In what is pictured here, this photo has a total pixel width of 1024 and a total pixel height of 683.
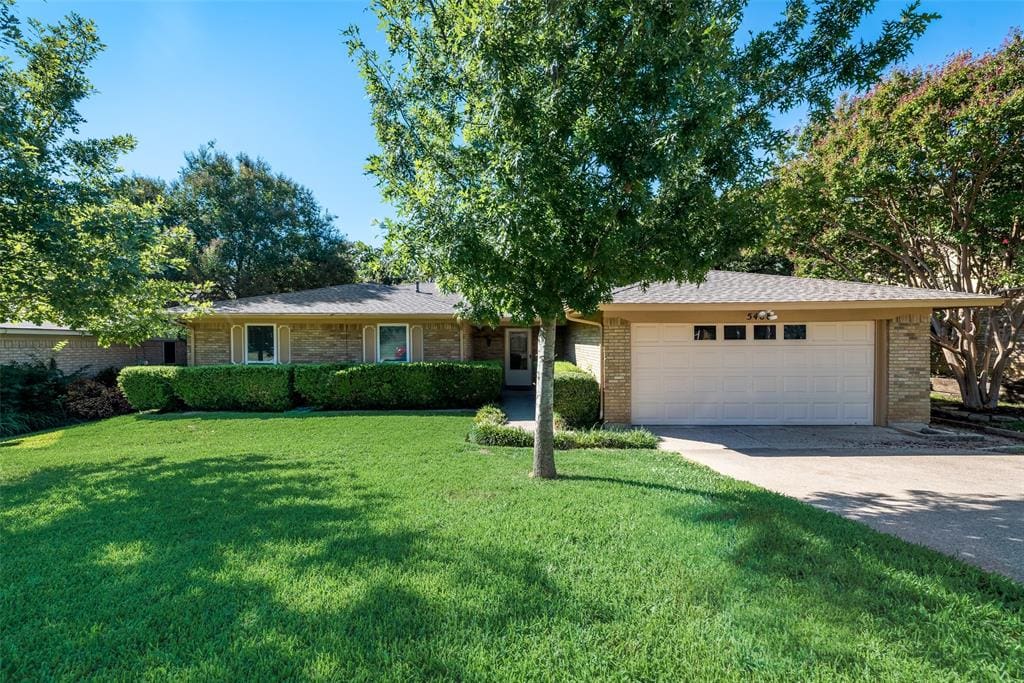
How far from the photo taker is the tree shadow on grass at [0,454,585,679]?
241 centimetres

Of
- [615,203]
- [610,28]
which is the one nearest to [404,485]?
[615,203]

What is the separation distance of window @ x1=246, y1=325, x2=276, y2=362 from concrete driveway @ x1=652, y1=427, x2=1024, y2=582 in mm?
11254

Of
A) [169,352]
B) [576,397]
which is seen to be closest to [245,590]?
[576,397]

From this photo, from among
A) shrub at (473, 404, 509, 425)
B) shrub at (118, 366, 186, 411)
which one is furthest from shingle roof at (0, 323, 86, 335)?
shrub at (473, 404, 509, 425)

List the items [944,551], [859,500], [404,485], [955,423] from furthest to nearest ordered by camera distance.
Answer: [955,423]
[404,485]
[859,500]
[944,551]

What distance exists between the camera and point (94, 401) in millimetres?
12125

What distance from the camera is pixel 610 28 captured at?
464 centimetres

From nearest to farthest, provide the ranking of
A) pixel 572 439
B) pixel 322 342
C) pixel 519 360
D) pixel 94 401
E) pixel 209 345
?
pixel 572 439 → pixel 94 401 → pixel 209 345 → pixel 322 342 → pixel 519 360

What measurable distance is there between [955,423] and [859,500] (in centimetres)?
778

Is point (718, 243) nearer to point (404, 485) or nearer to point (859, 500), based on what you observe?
point (859, 500)

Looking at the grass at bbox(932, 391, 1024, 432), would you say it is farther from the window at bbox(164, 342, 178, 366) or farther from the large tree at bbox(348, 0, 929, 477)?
the window at bbox(164, 342, 178, 366)

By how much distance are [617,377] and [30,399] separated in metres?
14.5

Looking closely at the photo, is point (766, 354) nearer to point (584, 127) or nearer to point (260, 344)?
point (584, 127)

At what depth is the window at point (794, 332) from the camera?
952 cm
